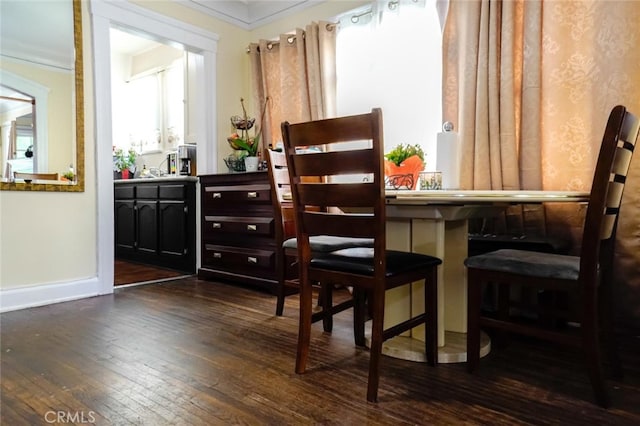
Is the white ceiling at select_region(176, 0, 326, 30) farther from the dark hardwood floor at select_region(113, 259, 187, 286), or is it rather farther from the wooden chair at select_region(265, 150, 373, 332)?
the dark hardwood floor at select_region(113, 259, 187, 286)

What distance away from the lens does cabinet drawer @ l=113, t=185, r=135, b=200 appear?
4.24m

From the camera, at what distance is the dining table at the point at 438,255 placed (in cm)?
173

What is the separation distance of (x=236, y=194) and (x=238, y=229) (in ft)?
0.88

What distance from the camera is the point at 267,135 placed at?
3.72m

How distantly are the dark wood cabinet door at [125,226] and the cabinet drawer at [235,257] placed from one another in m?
1.22

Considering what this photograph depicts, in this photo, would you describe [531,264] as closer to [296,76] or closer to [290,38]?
[296,76]

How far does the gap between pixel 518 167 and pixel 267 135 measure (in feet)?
6.99

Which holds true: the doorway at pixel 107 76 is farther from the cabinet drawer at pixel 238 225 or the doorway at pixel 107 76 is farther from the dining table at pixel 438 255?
the dining table at pixel 438 255

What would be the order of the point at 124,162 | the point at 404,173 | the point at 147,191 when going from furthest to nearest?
the point at 124,162, the point at 147,191, the point at 404,173

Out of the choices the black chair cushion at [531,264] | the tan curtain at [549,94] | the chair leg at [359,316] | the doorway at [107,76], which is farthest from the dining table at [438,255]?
the doorway at [107,76]

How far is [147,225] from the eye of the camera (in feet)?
13.4

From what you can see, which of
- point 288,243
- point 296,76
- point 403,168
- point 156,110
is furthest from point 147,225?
point 403,168

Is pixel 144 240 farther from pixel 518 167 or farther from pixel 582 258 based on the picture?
pixel 582 258

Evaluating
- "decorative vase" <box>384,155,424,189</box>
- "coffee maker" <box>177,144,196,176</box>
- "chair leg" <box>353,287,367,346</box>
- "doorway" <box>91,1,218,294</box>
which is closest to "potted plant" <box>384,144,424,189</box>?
"decorative vase" <box>384,155,424,189</box>
